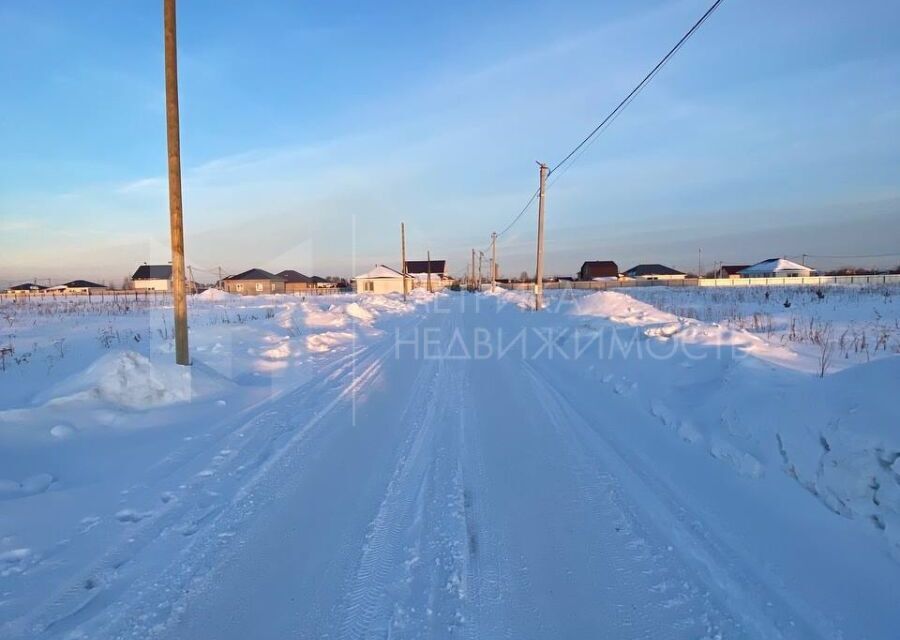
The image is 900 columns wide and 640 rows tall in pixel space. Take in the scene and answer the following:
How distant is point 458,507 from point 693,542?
1817 millimetres

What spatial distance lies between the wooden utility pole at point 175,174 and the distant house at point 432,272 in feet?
336

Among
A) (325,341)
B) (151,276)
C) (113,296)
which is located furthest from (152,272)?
(325,341)

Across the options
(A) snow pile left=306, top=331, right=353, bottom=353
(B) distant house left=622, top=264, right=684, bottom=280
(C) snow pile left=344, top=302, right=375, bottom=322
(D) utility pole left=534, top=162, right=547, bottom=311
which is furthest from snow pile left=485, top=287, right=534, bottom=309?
(B) distant house left=622, top=264, right=684, bottom=280

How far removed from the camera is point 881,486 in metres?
3.71

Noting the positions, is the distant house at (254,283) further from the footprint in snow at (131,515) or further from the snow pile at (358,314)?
the footprint in snow at (131,515)

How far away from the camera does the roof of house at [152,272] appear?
3964 inches

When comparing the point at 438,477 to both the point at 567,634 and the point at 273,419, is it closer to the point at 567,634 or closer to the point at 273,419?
the point at 567,634

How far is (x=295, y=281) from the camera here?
11825cm

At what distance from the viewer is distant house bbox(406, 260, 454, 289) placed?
387ft

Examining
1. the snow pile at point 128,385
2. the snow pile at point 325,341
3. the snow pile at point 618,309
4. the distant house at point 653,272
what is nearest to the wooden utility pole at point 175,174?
the snow pile at point 128,385

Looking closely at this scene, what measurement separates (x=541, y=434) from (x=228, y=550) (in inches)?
151

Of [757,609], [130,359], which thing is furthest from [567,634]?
[130,359]

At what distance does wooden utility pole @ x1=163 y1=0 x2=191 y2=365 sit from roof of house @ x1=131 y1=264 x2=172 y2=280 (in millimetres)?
102795

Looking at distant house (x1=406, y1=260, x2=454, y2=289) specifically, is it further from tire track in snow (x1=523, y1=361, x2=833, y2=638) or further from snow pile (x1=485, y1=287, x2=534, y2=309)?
tire track in snow (x1=523, y1=361, x2=833, y2=638)
